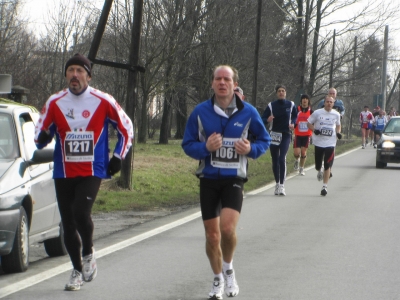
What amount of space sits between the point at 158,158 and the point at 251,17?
13250 millimetres

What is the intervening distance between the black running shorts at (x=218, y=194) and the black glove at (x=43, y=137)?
130 cm

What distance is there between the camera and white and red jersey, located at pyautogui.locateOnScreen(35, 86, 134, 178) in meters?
6.74

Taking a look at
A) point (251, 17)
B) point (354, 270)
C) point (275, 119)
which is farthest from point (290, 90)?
point (354, 270)

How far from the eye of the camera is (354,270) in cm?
802

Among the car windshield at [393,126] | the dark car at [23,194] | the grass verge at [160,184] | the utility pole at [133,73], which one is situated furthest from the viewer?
the car windshield at [393,126]

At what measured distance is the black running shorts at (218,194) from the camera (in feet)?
21.4

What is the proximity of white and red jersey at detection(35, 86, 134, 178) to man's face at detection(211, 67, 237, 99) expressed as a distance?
881mm

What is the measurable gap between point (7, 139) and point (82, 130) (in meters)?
1.51

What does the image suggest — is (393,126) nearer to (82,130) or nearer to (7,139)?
(7,139)

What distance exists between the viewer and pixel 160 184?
1811 cm


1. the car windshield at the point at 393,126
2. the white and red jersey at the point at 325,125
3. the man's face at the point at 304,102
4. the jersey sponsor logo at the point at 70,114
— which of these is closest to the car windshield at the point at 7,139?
the jersey sponsor logo at the point at 70,114

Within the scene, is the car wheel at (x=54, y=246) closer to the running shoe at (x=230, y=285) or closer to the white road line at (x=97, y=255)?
the white road line at (x=97, y=255)

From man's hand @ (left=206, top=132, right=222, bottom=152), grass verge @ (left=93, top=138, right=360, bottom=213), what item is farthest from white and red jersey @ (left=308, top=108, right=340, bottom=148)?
man's hand @ (left=206, top=132, right=222, bottom=152)

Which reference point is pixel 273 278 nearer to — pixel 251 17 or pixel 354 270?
pixel 354 270
